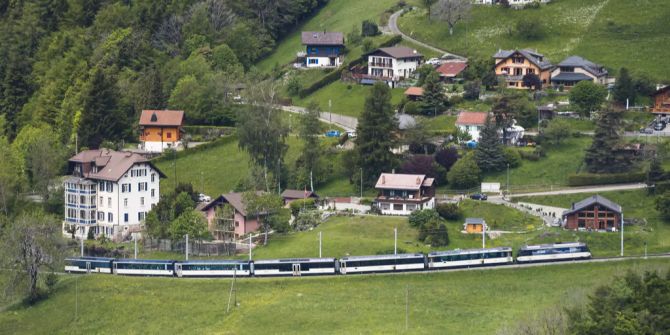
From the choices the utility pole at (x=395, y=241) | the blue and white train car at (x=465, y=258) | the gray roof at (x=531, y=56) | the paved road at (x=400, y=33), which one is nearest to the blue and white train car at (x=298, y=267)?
the utility pole at (x=395, y=241)

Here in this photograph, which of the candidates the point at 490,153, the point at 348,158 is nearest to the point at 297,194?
the point at 348,158

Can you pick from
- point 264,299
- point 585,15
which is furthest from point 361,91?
point 264,299

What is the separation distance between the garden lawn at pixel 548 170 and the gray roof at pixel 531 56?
65.0ft

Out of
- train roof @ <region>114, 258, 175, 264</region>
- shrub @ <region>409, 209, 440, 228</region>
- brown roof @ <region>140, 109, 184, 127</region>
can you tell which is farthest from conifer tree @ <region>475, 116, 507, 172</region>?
brown roof @ <region>140, 109, 184, 127</region>

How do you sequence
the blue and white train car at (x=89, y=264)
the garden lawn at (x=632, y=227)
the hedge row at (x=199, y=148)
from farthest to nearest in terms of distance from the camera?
the hedge row at (x=199, y=148) < the blue and white train car at (x=89, y=264) < the garden lawn at (x=632, y=227)

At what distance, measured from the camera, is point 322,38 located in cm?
18650

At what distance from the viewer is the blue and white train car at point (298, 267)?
12288cm

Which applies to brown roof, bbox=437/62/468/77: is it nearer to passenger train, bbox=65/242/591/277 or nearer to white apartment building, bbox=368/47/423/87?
white apartment building, bbox=368/47/423/87

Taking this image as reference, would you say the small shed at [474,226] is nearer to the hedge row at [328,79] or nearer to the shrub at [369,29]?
the hedge row at [328,79]

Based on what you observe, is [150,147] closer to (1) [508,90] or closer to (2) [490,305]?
(1) [508,90]

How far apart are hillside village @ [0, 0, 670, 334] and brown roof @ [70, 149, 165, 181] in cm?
27

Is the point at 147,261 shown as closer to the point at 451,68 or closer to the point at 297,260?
the point at 297,260

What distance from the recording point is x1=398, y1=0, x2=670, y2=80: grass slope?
172 m

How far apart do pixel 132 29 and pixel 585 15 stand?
59.6 meters
